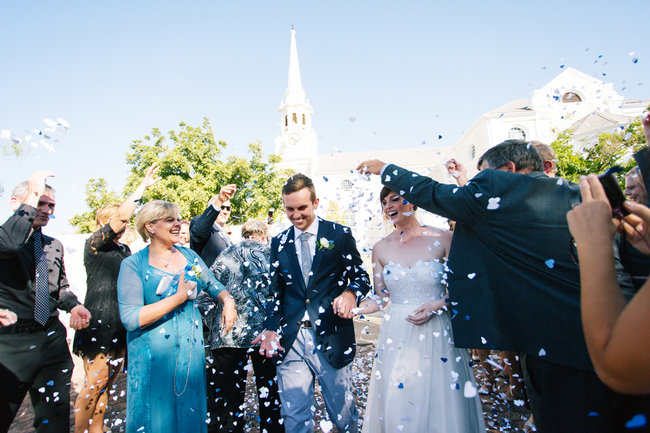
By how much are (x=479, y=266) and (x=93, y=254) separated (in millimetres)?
4419

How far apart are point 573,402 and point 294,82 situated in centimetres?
5485

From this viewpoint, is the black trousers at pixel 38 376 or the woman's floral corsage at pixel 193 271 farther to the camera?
the woman's floral corsage at pixel 193 271

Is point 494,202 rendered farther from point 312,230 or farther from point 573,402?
point 312,230

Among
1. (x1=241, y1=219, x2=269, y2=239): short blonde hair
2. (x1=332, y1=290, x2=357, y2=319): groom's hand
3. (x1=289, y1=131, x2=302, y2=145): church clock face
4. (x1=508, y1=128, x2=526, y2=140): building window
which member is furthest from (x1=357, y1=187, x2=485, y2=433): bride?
(x1=289, y1=131, x2=302, y2=145): church clock face

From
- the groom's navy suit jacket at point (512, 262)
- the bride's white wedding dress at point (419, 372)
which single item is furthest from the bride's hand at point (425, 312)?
the groom's navy suit jacket at point (512, 262)

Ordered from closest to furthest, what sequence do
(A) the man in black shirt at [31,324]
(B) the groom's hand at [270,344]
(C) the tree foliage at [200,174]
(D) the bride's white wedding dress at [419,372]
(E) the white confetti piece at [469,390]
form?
(E) the white confetti piece at [469,390] < (D) the bride's white wedding dress at [419,372] < (A) the man in black shirt at [31,324] < (B) the groom's hand at [270,344] < (C) the tree foliage at [200,174]

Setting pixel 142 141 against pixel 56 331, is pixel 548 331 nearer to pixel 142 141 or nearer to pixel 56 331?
pixel 56 331

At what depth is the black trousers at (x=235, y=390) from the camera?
405 centimetres

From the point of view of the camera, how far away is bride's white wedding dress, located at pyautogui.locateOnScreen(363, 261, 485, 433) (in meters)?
3.01

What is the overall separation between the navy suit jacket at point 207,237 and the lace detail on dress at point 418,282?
236 centimetres

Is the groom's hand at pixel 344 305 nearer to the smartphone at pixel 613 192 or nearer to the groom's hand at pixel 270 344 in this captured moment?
the groom's hand at pixel 270 344

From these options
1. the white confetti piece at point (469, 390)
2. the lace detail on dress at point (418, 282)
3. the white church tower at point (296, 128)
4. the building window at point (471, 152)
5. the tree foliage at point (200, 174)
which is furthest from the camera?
the white church tower at point (296, 128)

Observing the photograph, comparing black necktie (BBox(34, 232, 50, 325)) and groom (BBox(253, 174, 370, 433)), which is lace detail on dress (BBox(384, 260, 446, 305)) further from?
A: black necktie (BBox(34, 232, 50, 325))

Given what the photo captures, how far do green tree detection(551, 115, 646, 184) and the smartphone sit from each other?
1280 cm
